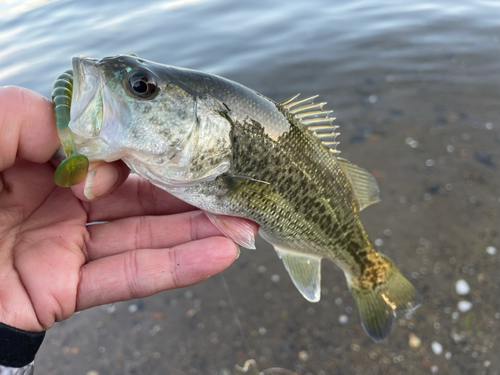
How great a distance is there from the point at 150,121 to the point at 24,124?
0.62 meters

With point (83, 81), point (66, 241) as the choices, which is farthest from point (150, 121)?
point (66, 241)

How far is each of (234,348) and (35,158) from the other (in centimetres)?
230

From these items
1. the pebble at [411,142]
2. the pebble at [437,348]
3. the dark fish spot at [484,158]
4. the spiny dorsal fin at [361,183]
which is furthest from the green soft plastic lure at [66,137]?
the dark fish spot at [484,158]

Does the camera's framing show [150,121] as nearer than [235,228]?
Yes

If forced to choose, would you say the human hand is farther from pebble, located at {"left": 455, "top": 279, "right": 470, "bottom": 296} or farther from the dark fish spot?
the dark fish spot

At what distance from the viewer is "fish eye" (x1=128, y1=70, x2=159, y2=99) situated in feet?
5.72

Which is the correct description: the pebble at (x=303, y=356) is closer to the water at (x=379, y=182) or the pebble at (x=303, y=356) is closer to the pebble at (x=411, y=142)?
the water at (x=379, y=182)

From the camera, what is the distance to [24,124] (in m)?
1.70

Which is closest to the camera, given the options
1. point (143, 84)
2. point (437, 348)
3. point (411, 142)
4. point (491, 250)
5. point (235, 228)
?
point (143, 84)

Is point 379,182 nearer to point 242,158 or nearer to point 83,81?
point 242,158

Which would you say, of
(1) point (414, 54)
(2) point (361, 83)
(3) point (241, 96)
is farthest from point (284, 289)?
(1) point (414, 54)

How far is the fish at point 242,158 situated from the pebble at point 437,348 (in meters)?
0.65

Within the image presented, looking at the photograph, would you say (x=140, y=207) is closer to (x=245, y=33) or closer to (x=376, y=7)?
(x=245, y=33)

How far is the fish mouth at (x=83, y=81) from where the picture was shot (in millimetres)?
1642
